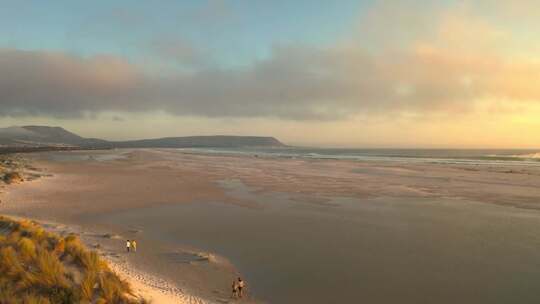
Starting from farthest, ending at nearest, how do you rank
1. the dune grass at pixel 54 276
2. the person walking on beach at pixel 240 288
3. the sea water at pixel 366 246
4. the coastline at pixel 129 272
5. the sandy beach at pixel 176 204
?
1. the sandy beach at pixel 176 204
2. the sea water at pixel 366 246
3. the person walking on beach at pixel 240 288
4. the coastline at pixel 129 272
5. the dune grass at pixel 54 276

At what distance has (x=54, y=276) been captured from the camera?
24.6 feet

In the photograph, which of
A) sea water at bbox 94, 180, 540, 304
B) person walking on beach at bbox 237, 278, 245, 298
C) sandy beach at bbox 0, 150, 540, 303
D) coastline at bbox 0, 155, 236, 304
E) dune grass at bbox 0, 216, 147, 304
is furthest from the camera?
sandy beach at bbox 0, 150, 540, 303

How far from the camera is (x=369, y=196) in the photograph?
26.2 metres

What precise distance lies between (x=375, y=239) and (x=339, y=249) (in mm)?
2405

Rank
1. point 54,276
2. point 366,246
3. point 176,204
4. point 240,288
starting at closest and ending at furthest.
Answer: point 54,276 < point 240,288 < point 366,246 < point 176,204

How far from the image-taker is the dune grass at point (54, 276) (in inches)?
275

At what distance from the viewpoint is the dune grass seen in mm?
6992

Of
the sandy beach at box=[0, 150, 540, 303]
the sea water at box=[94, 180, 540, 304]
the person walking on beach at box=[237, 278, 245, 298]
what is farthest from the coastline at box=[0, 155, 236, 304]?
the sea water at box=[94, 180, 540, 304]

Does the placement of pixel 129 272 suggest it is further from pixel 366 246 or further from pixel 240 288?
pixel 366 246

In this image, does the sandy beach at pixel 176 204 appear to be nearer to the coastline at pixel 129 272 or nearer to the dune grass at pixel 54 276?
the coastline at pixel 129 272

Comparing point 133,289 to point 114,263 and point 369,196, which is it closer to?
point 114,263

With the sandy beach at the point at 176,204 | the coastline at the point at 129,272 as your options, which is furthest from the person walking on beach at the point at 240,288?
the coastline at the point at 129,272

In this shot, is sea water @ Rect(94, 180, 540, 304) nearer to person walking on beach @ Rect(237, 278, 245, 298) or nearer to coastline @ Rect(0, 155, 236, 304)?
person walking on beach @ Rect(237, 278, 245, 298)

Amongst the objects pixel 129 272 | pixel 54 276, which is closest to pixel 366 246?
pixel 129 272
